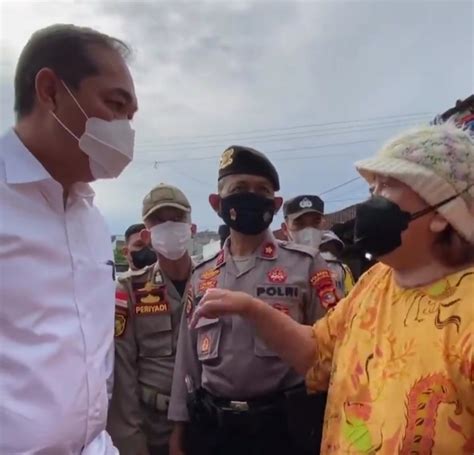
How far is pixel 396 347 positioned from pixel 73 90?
120 cm

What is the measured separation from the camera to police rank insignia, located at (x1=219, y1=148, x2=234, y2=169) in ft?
8.20

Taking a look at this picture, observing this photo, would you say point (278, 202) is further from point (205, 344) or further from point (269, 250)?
point (205, 344)

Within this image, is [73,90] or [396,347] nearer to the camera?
[396,347]

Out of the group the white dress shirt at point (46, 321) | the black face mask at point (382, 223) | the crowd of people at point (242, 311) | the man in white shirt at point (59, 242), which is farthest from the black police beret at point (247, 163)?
the white dress shirt at point (46, 321)

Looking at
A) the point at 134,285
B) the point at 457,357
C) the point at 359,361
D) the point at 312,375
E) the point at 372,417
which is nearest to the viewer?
the point at 457,357

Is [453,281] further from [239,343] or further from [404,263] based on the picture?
[239,343]

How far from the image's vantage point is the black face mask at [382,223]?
160 centimetres

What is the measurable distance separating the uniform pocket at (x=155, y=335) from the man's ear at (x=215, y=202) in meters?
0.61

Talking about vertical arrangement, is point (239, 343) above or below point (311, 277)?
below

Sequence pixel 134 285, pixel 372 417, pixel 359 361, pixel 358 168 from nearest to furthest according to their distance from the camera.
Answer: pixel 372 417
pixel 359 361
pixel 358 168
pixel 134 285

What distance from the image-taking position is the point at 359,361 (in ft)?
5.21

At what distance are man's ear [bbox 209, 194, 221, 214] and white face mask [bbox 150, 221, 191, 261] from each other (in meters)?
0.44

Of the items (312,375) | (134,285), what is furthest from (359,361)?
(134,285)

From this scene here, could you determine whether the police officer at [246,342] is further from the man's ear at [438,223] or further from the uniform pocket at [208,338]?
the man's ear at [438,223]
